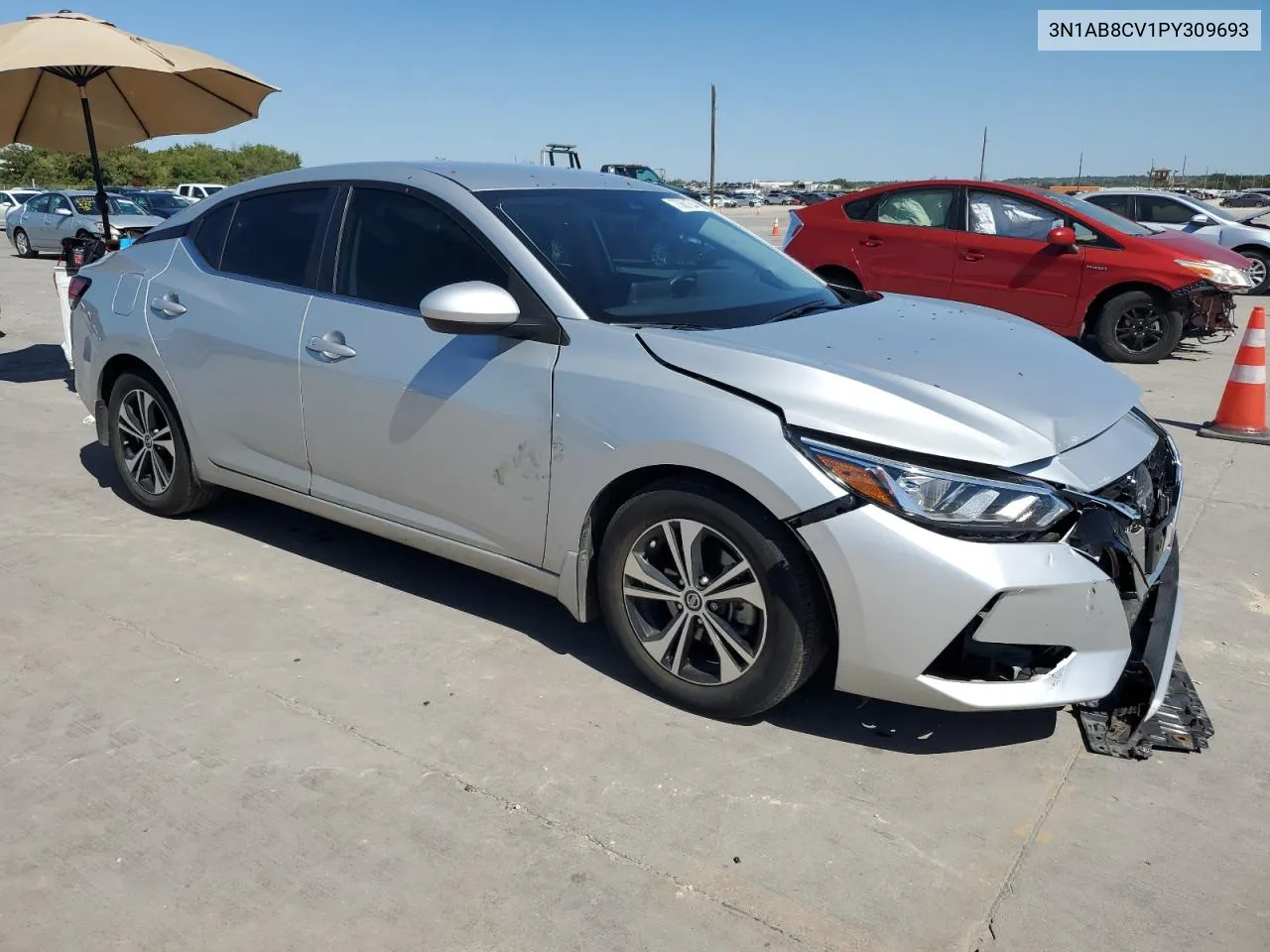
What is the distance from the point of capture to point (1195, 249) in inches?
380

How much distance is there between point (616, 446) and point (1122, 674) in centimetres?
159

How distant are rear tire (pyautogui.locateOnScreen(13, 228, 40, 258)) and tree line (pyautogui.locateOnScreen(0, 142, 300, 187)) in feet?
65.1

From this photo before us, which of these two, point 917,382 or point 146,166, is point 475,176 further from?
point 146,166

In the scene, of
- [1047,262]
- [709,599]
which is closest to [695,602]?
[709,599]

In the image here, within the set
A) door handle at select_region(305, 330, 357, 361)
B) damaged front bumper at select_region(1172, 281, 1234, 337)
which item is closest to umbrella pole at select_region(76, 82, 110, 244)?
door handle at select_region(305, 330, 357, 361)

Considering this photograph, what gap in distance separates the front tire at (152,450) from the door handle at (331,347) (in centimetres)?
115

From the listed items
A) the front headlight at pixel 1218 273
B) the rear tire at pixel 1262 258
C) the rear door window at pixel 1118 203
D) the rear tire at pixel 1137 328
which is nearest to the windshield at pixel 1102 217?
the front headlight at pixel 1218 273

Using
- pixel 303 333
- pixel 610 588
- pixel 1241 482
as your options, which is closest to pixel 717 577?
pixel 610 588

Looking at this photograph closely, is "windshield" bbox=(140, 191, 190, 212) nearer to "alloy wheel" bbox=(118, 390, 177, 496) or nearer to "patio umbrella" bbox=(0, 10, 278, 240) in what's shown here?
"patio umbrella" bbox=(0, 10, 278, 240)

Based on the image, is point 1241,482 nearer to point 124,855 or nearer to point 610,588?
point 610,588

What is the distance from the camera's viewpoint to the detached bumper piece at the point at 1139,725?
9.87 ft

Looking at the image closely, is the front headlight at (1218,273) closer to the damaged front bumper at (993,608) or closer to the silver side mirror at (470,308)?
the damaged front bumper at (993,608)

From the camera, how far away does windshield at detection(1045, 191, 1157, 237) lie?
9477 millimetres

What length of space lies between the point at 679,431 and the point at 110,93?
7900mm
